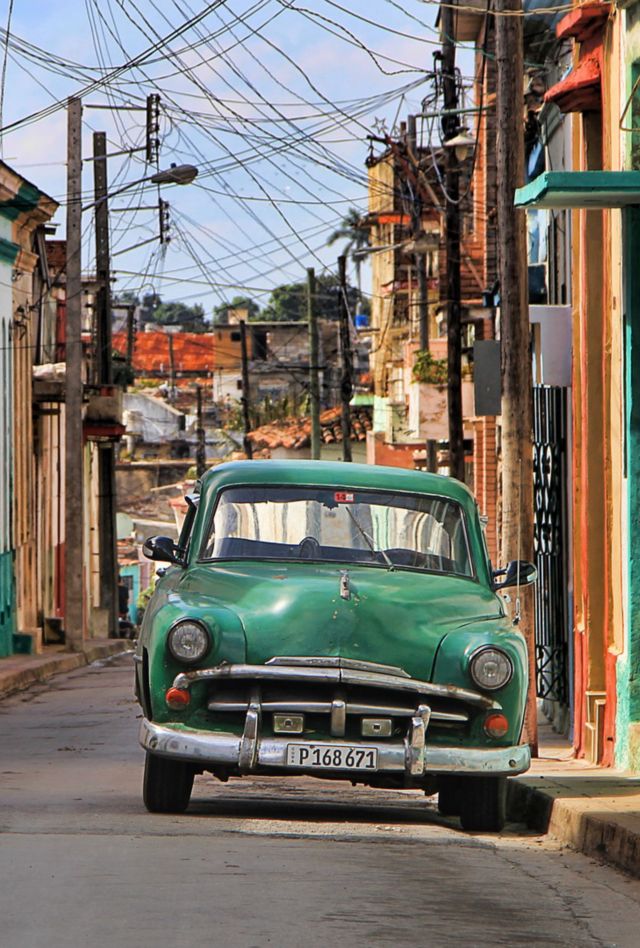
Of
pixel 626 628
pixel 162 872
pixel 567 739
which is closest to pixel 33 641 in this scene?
pixel 567 739

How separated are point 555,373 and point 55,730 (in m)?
5.86

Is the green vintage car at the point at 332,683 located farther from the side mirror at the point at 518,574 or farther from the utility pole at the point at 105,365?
the utility pole at the point at 105,365

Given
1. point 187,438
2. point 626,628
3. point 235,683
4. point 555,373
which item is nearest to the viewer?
point 235,683

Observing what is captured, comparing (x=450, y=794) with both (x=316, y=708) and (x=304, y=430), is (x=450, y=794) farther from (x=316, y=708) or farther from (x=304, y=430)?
(x=304, y=430)

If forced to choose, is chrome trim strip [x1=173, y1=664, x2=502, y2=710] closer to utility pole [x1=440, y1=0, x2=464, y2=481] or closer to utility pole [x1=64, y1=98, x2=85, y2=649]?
utility pole [x1=440, y1=0, x2=464, y2=481]

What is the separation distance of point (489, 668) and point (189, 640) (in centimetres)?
158

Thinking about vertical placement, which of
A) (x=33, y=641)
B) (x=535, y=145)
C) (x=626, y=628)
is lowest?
(x=33, y=641)

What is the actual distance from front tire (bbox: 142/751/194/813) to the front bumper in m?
0.39

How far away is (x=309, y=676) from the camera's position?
967 cm

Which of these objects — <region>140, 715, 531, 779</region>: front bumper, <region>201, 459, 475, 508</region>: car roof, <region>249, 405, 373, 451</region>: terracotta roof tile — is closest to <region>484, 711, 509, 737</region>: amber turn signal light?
<region>140, 715, 531, 779</region>: front bumper

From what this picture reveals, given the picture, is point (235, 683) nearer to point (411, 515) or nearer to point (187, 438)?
point (411, 515)

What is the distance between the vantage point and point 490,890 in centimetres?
802

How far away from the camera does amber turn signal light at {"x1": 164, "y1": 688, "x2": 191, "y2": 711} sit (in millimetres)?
9828

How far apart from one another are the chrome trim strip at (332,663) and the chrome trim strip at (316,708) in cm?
19
